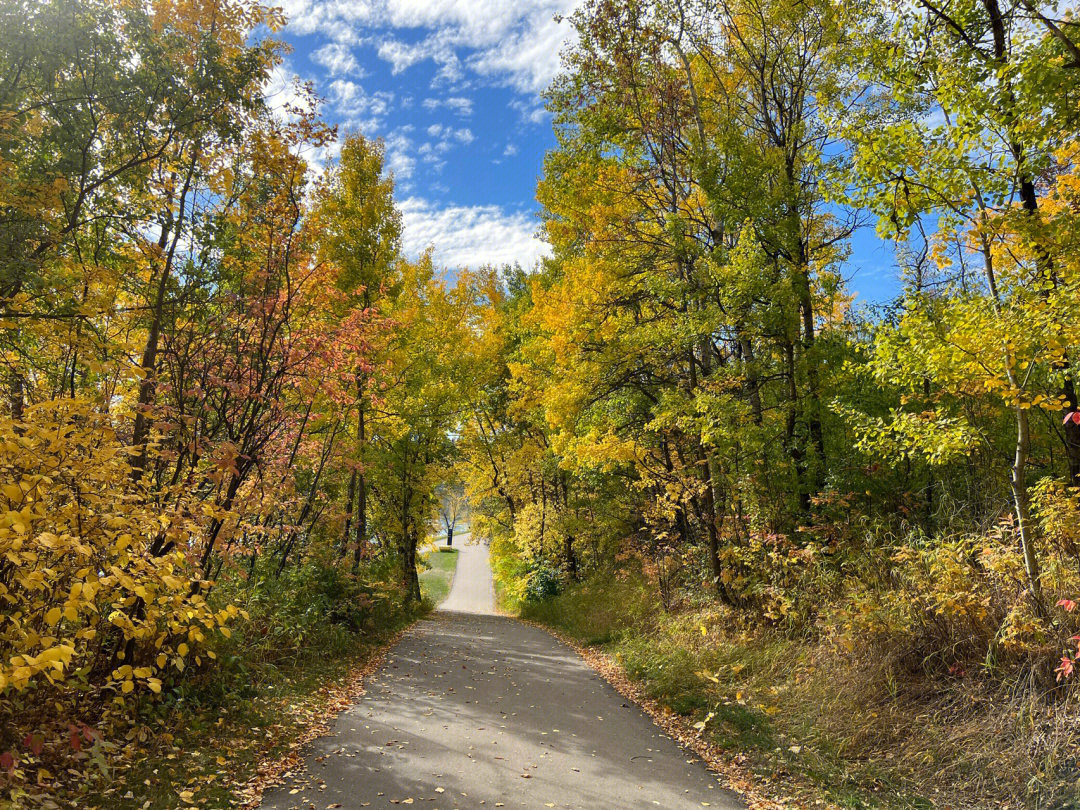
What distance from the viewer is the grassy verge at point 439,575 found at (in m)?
31.8

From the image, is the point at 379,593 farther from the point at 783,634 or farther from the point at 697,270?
the point at 697,270

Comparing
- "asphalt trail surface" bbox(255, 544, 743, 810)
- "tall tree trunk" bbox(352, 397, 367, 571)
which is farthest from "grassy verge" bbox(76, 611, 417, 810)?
"tall tree trunk" bbox(352, 397, 367, 571)

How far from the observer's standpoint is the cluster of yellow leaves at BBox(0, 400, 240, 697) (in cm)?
283

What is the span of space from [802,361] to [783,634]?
3.94 meters

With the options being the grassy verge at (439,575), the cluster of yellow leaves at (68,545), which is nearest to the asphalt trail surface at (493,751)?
the cluster of yellow leaves at (68,545)

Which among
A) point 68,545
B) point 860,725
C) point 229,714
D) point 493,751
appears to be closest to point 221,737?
point 229,714

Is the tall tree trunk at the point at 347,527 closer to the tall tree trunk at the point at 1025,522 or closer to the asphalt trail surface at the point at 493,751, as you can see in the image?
the asphalt trail surface at the point at 493,751

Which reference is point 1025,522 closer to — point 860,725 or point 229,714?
point 860,725

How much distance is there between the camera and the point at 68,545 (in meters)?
3.00

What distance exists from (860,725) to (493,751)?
135 inches

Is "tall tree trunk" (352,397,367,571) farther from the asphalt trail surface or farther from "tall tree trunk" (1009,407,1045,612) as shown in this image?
"tall tree trunk" (1009,407,1045,612)

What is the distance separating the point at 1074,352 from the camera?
5.75 m

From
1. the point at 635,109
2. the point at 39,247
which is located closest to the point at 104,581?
the point at 39,247

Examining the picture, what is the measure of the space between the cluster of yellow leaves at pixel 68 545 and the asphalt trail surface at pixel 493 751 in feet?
6.38
